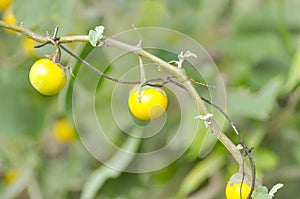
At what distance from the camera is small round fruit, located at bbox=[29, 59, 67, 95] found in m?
0.58

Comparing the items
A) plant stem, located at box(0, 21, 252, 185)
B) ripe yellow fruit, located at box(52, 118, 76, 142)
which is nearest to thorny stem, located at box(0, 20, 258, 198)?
plant stem, located at box(0, 21, 252, 185)

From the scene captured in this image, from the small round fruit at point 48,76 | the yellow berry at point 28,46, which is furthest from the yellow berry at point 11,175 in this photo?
the small round fruit at point 48,76

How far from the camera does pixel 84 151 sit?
1405mm

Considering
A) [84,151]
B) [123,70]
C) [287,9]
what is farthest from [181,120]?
[287,9]

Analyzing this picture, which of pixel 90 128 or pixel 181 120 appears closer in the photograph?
pixel 181 120

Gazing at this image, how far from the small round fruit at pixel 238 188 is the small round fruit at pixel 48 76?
182 mm

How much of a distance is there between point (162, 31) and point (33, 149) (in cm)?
40

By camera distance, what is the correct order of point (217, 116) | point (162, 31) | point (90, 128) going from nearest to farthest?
point (217, 116) → point (90, 128) → point (162, 31)

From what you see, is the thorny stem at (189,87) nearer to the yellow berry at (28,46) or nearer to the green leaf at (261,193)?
the green leaf at (261,193)

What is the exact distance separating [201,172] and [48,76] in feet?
2.04

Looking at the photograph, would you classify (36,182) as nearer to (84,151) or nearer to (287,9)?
(84,151)

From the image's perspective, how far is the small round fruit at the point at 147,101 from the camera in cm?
57

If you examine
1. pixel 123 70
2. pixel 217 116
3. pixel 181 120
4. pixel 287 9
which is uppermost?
pixel 287 9

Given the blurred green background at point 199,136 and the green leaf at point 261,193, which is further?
the blurred green background at point 199,136
